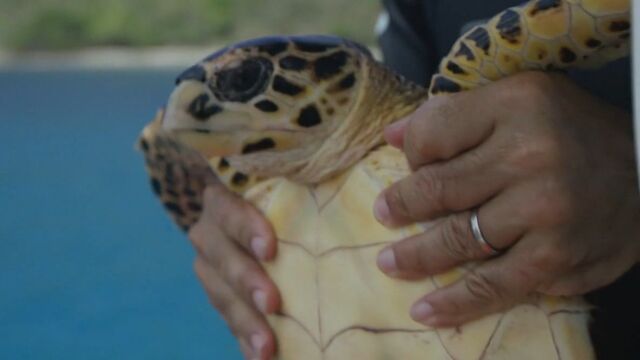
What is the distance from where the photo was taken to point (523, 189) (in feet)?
2.18

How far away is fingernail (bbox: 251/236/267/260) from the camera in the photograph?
85 centimetres

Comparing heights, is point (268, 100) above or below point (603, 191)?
above

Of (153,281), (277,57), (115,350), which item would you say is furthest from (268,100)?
(153,281)

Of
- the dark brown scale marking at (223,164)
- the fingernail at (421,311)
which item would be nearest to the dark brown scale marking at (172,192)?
the dark brown scale marking at (223,164)

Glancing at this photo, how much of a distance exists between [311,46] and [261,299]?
22 cm

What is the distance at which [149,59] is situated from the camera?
37.7 feet

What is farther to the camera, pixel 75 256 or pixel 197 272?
pixel 75 256

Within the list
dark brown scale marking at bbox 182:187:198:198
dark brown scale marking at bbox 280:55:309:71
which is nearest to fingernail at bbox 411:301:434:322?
dark brown scale marking at bbox 280:55:309:71

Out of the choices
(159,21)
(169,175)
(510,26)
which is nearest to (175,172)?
(169,175)

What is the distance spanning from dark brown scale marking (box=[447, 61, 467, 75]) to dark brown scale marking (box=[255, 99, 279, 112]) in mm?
164

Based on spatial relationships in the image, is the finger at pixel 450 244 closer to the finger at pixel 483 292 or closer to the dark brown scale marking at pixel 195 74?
the finger at pixel 483 292

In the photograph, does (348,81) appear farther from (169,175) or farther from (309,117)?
(169,175)

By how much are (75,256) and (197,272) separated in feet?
13.2

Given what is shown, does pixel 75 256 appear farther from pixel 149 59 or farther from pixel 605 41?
pixel 149 59
